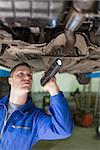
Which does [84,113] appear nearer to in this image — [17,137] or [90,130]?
[90,130]

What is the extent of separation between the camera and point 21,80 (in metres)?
1.66

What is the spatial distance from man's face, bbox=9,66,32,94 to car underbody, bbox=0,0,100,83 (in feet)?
0.62

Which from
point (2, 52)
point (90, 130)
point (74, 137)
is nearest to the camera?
point (2, 52)

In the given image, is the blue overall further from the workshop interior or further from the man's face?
the workshop interior

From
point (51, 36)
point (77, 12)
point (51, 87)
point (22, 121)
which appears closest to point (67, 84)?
point (51, 36)

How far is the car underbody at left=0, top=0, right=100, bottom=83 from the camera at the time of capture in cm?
99

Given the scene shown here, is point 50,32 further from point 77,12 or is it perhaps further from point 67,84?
point 67,84

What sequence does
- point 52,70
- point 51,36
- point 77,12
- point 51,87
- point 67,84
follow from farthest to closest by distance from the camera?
point 67,84
point 51,36
point 51,87
point 52,70
point 77,12

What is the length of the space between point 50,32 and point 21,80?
1.22 feet

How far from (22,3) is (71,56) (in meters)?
0.94

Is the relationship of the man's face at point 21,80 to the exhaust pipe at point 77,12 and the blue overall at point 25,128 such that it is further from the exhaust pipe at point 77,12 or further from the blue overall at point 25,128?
the exhaust pipe at point 77,12

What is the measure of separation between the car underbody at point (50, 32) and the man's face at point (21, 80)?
0.62 ft

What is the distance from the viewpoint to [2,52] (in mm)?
2117

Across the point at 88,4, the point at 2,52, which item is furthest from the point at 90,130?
the point at 88,4
